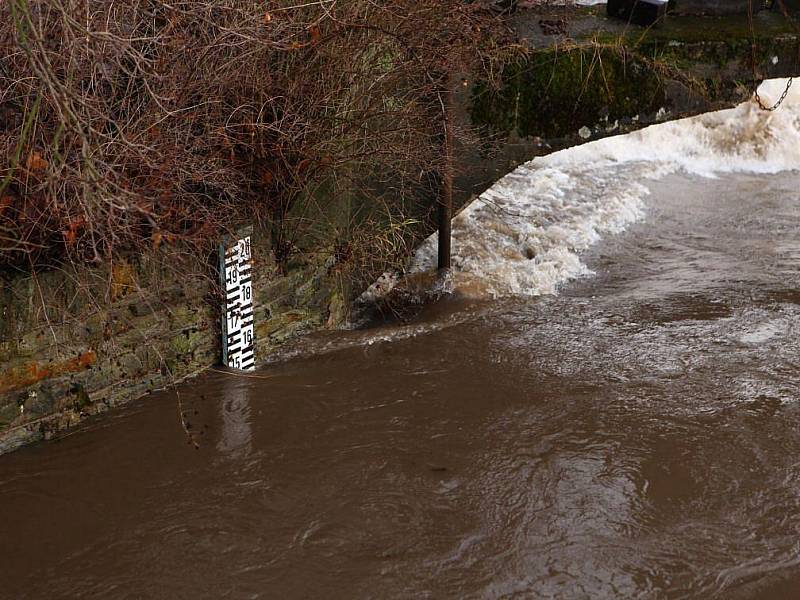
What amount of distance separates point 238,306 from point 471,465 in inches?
76.9

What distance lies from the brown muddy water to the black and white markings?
204 mm

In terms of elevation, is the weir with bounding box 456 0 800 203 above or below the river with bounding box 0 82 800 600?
above

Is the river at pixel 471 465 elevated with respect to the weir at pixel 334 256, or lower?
lower

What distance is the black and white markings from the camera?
645 centimetres

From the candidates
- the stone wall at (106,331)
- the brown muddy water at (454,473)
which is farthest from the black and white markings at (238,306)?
the brown muddy water at (454,473)

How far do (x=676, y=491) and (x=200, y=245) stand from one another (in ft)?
10.1

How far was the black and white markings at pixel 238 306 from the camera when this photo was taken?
21.2 feet

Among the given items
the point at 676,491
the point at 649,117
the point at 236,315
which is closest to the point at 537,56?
the point at 649,117

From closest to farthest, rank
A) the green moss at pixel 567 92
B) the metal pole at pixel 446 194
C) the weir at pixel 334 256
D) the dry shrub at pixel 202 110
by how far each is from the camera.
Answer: the dry shrub at pixel 202 110 → the weir at pixel 334 256 → the metal pole at pixel 446 194 → the green moss at pixel 567 92

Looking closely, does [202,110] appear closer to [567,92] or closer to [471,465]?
[471,465]

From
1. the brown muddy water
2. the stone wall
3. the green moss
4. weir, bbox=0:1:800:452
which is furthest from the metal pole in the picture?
the stone wall

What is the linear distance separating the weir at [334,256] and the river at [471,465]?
231 millimetres

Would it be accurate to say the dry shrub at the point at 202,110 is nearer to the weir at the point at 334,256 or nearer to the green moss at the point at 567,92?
the weir at the point at 334,256

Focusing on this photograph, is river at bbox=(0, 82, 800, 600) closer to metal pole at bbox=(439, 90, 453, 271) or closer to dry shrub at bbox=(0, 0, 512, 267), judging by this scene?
metal pole at bbox=(439, 90, 453, 271)
